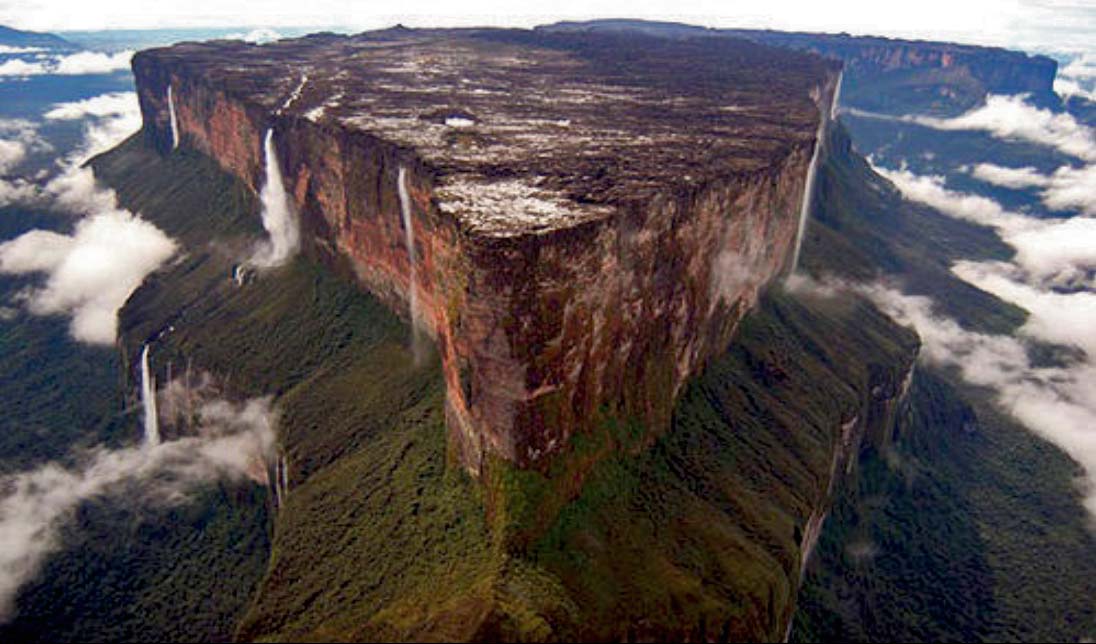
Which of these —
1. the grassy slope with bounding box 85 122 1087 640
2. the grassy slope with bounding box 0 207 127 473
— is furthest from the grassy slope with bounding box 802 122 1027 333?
the grassy slope with bounding box 0 207 127 473

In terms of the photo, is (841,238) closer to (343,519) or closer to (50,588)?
(343,519)

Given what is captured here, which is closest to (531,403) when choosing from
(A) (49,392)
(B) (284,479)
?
(B) (284,479)

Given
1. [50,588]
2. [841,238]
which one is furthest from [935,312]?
[50,588]

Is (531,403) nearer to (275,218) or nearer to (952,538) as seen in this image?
(952,538)

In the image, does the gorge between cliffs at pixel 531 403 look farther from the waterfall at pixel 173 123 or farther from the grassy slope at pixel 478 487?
the waterfall at pixel 173 123

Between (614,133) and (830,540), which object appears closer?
(830,540)

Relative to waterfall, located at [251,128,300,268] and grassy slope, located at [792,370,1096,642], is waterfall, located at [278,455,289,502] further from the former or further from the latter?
grassy slope, located at [792,370,1096,642]
